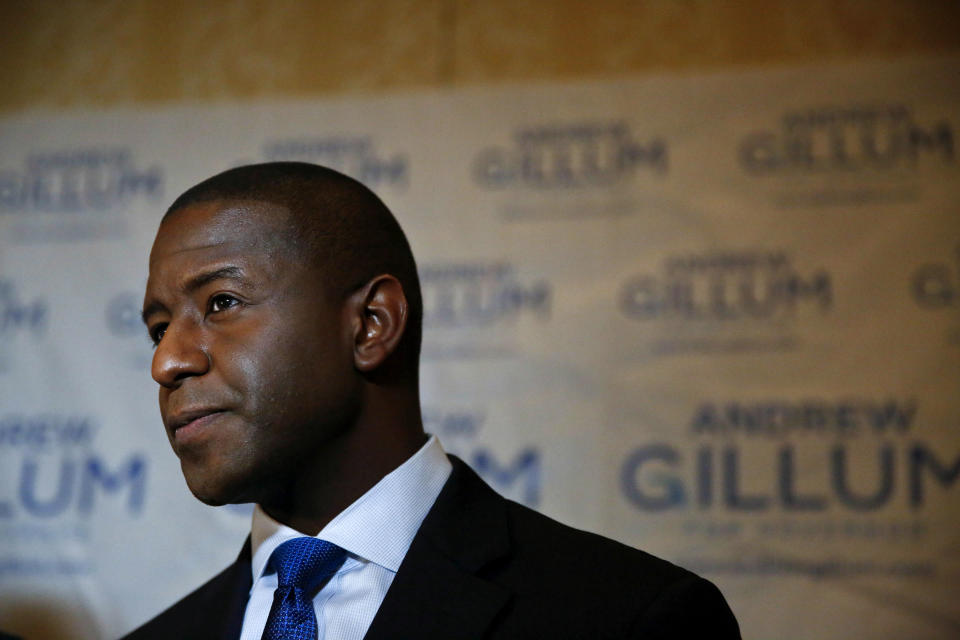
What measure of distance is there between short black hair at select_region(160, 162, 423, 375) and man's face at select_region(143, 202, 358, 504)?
2 cm

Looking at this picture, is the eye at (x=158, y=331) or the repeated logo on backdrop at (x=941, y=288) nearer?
the eye at (x=158, y=331)

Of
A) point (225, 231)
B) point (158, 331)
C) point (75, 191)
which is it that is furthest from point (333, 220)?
point (75, 191)

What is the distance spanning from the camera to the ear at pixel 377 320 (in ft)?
4.84

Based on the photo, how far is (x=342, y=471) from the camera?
1469mm

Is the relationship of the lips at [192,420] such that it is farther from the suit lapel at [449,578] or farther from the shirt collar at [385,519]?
the suit lapel at [449,578]

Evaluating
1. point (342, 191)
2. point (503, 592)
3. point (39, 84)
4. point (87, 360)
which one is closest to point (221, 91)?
point (39, 84)

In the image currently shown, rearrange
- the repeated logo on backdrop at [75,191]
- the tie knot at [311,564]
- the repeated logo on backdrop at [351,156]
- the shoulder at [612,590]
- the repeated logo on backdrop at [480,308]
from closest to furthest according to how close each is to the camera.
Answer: the shoulder at [612,590] → the tie knot at [311,564] → the repeated logo on backdrop at [480,308] → the repeated logo on backdrop at [351,156] → the repeated logo on backdrop at [75,191]

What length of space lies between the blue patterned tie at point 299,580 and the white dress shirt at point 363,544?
0.01 meters

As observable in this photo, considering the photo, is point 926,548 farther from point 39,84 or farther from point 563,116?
point 39,84

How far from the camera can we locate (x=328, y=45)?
316cm

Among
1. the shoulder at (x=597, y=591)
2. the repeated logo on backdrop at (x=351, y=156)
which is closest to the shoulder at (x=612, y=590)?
the shoulder at (x=597, y=591)

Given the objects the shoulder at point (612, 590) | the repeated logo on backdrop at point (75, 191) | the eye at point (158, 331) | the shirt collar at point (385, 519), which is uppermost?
the repeated logo on backdrop at point (75, 191)

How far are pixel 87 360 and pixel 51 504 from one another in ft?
1.27

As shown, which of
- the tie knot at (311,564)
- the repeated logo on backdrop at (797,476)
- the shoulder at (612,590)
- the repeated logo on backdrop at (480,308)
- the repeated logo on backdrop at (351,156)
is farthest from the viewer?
the repeated logo on backdrop at (351,156)
